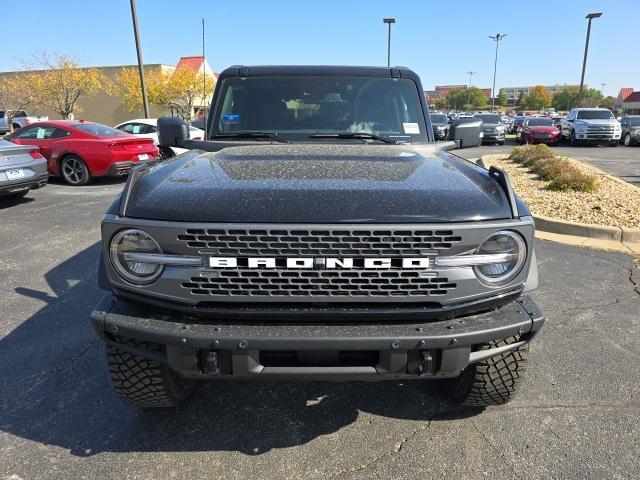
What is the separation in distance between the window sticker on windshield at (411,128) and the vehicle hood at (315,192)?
36.9 inches

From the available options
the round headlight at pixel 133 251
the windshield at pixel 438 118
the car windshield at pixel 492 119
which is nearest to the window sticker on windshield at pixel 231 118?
the round headlight at pixel 133 251

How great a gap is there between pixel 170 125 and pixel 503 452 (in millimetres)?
3201

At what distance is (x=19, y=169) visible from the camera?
855 cm

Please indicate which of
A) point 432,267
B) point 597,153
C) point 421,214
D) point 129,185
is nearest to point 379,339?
point 432,267

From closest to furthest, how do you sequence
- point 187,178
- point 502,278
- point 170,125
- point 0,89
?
point 502,278, point 187,178, point 170,125, point 0,89

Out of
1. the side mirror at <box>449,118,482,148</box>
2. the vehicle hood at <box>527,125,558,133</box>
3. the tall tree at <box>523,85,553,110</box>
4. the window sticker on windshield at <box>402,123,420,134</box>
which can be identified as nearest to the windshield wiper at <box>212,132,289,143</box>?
the window sticker on windshield at <box>402,123,420,134</box>

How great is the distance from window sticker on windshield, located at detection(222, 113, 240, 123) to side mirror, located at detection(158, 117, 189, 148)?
13.3 inches

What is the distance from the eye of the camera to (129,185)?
226 centimetres

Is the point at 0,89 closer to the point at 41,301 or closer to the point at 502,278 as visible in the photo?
the point at 41,301

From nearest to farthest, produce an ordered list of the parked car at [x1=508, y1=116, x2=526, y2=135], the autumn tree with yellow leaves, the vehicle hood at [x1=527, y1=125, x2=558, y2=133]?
the vehicle hood at [x1=527, y1=125, x2=558, y2=133] < the parked car at [x1=508, y1=116, x2=526, y2=135] < the autumn tree with yellow leaves

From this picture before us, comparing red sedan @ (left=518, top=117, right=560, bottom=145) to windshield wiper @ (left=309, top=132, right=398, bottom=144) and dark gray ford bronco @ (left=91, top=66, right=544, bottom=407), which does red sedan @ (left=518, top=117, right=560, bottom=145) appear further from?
dark gray ford bronco @ (left=91, top=66, right=544, bottom=407)

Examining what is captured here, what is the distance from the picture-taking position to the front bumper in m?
2.00

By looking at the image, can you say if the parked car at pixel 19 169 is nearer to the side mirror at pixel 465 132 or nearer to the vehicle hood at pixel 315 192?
the vehicle hood at pixel 315 192

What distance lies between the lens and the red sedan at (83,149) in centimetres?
1091
